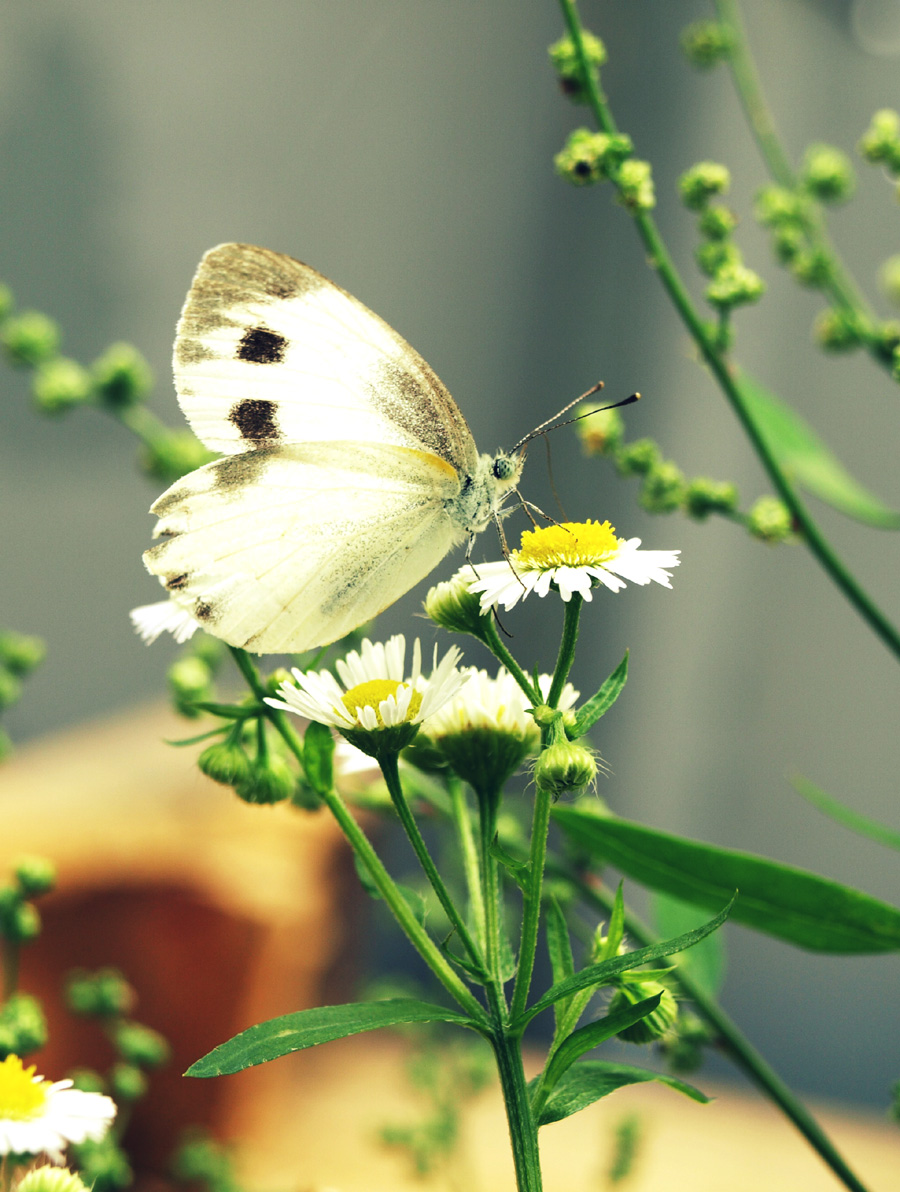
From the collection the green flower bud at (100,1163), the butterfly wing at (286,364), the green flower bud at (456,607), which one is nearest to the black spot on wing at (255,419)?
the butterfly wing at (286,364)

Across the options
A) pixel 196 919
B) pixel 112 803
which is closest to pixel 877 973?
pixel 196 919

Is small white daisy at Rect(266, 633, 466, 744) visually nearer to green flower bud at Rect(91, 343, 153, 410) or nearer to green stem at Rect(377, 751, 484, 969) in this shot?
green stem at Rect(377, 751, 484, 969)

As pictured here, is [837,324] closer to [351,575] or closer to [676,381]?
[351,575]

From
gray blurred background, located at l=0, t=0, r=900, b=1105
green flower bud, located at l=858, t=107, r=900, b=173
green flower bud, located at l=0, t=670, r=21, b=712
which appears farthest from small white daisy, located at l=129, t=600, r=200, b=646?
gray blurred background, located at l=0, t=0, r=900, b=1105

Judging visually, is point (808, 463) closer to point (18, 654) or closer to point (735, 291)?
point (735, 291)

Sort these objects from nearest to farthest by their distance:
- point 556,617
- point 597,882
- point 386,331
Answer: point 386,331
point 597,882
point 556,617

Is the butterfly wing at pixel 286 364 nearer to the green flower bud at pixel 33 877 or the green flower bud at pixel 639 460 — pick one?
the green flower bud at pixel 639 460

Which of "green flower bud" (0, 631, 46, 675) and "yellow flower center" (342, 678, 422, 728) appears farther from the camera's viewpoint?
"green flower bud" (0, 631, 46, 675)
